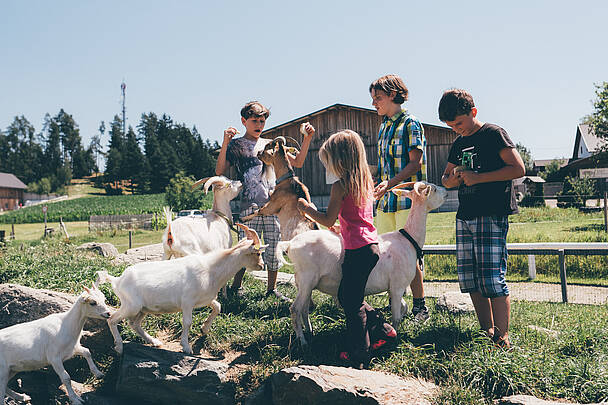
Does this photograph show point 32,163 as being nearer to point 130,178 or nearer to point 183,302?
point 130,178

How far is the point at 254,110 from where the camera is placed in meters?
Answer: 5.80

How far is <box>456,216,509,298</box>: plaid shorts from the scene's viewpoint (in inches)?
164

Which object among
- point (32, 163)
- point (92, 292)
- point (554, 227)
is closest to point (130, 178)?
point (32, 163)

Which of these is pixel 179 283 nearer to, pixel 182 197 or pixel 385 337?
pixel 385 337

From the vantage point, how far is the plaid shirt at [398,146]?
4895 millimetres

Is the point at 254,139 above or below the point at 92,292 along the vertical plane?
above

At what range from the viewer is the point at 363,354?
13.3 ft

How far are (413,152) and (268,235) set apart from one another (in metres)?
2.24

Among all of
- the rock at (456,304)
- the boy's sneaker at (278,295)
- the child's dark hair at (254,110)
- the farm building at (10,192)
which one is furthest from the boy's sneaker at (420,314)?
the farm building at (10,192)

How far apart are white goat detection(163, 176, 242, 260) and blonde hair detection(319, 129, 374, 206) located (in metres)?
1.91

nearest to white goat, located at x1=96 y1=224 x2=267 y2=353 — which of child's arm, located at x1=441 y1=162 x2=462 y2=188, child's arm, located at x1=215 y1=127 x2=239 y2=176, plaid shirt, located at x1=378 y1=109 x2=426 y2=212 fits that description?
child's arm, located at x1=215 y1=127 x2=239 y2=176

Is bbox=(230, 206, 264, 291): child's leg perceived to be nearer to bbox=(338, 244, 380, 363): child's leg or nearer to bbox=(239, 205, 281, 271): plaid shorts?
bbox=(239, 205, 281, 271): plaid shorts

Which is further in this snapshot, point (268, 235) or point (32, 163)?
point (32, 163)

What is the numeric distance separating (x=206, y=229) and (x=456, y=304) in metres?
3.46
